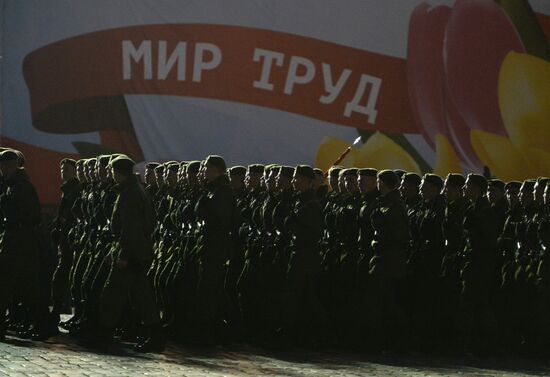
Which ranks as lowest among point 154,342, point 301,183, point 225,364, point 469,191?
point 225,364

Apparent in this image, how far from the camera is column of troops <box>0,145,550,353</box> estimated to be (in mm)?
15172

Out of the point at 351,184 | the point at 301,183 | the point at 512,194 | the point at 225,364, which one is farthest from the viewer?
the point at 512,194

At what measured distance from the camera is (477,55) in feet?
80.8

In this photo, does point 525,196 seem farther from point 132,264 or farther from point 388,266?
point 132,264

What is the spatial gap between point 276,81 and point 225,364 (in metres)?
11.5

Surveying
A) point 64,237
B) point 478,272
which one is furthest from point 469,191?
point 64,237

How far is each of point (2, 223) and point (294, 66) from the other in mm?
10094

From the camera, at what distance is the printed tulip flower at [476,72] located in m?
24.5

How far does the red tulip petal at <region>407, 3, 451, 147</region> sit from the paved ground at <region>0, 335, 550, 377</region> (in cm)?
976

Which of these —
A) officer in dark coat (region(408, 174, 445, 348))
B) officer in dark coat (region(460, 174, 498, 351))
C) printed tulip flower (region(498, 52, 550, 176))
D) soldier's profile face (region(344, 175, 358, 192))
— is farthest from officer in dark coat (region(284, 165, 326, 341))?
printed tulip flower (region(498, 52, 550, 176))

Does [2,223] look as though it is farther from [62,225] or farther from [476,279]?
[476,279]

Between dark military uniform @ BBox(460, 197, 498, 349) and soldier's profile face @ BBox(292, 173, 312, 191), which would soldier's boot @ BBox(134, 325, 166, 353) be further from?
dark military uniform @ BBox(460, 197, 498, 349)

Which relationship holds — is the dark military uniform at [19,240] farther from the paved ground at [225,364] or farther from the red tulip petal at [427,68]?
the red tulip petal at [427,68]

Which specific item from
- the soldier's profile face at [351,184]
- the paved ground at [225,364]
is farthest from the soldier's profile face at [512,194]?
the paved ground at [225,364]
